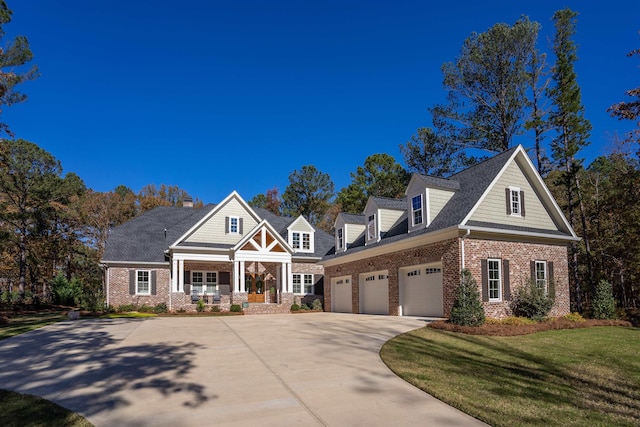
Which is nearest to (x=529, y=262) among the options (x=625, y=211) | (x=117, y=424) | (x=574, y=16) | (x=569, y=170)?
(x=569, y=170)

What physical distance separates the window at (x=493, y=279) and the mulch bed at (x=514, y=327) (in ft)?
6.11

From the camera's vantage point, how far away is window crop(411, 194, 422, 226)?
19.6 m

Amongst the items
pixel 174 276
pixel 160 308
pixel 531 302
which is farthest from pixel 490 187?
pixel 160 308

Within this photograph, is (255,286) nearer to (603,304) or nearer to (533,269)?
(533,269)

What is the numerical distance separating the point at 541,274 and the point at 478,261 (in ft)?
12.4

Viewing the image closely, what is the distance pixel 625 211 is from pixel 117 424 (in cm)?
2712

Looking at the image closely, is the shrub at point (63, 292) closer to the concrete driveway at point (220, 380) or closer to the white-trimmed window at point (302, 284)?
the white-trimmed window at point (302, 284)

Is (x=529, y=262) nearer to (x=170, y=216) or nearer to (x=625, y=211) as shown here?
(x=625, y=211)

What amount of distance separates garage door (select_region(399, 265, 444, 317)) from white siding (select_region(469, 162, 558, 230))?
2.96 m

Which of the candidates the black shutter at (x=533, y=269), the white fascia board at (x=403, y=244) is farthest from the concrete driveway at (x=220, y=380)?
the black shutter at (x=533, y=269)

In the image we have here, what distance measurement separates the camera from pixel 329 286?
1108 inches

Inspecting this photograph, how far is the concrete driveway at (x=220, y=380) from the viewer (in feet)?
19.5

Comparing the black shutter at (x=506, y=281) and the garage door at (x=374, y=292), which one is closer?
→ the black shutter at (x=506, y=281)

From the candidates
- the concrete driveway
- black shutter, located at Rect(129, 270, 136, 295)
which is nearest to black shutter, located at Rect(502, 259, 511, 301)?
the concrete driveway
